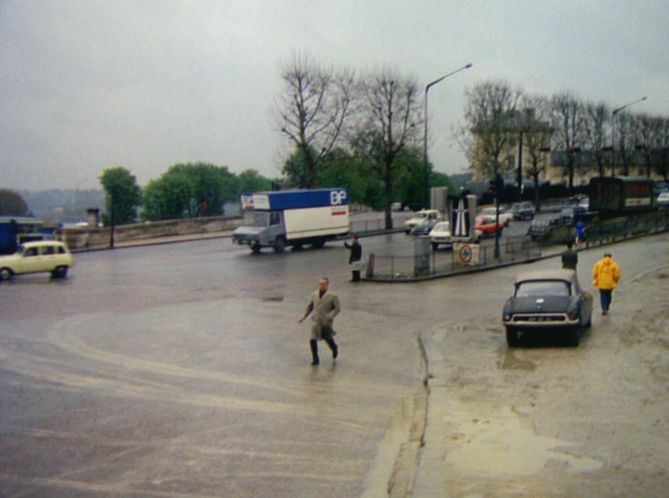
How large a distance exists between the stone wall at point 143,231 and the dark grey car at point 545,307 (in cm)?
4096

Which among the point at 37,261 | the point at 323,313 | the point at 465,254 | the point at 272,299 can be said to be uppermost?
the point at 37,261

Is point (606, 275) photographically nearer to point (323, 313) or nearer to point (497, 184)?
point (323, 313)

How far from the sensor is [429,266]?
33.9 metres

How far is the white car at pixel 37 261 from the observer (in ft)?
114

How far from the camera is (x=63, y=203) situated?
10450 cm

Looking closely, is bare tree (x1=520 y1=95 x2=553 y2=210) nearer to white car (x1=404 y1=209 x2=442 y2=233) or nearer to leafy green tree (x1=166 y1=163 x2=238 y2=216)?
white car (x1=404 y1=209 x2=442 y2=233)

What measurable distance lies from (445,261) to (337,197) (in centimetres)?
1223

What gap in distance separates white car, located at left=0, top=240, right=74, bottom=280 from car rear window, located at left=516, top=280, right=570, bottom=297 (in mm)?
23353

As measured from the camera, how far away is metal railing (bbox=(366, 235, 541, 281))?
32.9m

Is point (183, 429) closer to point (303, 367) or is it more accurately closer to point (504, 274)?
point (303, 367)

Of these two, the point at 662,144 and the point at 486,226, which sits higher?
the point at 662,144

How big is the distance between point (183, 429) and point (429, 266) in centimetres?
2305

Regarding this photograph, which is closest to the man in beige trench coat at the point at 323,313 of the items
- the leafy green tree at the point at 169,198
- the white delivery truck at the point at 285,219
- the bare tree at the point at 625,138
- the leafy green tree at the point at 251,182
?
the white delivery truck at the point at 285,219

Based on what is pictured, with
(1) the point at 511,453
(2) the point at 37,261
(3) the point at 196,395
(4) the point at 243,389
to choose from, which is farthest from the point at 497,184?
(1) the point at 511,453
